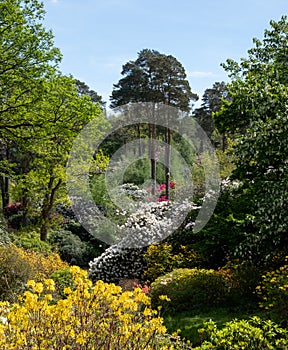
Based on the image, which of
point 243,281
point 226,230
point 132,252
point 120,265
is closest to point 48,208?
point 120,265

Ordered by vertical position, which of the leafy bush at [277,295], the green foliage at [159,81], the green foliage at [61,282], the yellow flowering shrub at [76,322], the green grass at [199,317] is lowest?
the green grass at [199,317]

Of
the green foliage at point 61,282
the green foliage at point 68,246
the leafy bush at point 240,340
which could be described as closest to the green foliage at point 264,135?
the leafy bush at point 240,340

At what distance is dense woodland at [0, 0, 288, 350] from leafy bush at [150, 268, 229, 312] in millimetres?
22

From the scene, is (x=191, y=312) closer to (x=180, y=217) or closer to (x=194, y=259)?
(x=194, y=259)

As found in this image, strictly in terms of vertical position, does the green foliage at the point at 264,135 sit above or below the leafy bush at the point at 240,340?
above

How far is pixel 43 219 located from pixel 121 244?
156 inches

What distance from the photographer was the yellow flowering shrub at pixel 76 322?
9.83ft

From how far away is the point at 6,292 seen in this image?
784 centimetres

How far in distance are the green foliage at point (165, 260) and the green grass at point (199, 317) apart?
282 cm

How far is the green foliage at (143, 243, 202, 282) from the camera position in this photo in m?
10.7

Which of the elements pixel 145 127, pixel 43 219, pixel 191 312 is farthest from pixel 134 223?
pixel 145 127

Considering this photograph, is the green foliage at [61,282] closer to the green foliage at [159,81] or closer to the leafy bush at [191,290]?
the leafy bush at [191,290]

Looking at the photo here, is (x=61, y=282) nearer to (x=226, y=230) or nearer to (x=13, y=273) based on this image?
(x=13, y=273)

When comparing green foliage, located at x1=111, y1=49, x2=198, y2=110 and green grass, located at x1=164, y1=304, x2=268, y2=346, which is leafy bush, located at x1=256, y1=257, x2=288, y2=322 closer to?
green grass, located at x1=164, y1=304, x2=268, y2=346
